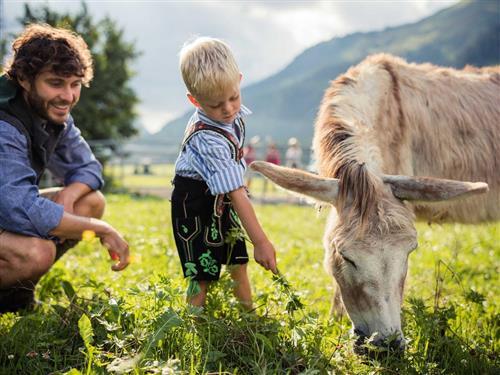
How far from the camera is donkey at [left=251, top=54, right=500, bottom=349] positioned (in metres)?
2.52

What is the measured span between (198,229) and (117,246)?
0.49 metres

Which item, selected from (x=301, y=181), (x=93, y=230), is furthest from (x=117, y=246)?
(x=301, y=181)

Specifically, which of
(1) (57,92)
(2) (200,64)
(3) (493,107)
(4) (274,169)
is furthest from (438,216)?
(1) (57,92)

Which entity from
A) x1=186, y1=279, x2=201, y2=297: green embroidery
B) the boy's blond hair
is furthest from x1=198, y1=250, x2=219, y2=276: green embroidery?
the boy's blond hair

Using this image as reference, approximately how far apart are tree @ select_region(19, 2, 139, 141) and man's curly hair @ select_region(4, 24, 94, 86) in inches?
930

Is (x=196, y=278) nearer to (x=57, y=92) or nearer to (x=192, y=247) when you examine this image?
(x=192, y=247)

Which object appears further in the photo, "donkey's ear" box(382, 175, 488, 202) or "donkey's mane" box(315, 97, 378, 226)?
"donkey's mane" box(315, 97, 378, 226)

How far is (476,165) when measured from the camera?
13.5 feet

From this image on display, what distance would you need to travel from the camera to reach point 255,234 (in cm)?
267

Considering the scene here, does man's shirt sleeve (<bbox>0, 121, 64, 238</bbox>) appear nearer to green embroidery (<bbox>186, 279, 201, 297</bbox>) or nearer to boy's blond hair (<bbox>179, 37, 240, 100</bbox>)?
green embroidery (<bbox>186, 279, 201, 297</bbox>)

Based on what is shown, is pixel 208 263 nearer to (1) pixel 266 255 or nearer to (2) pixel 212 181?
(1) pixel 266 255

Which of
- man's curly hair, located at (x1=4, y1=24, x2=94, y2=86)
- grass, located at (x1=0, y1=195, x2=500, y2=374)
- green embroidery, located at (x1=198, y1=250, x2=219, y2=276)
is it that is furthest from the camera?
man's curly hair, located at (x1=4, y1=24, x2=94, y2=86)

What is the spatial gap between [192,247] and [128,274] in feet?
4.47

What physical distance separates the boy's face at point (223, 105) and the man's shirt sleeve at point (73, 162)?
4.43ft
